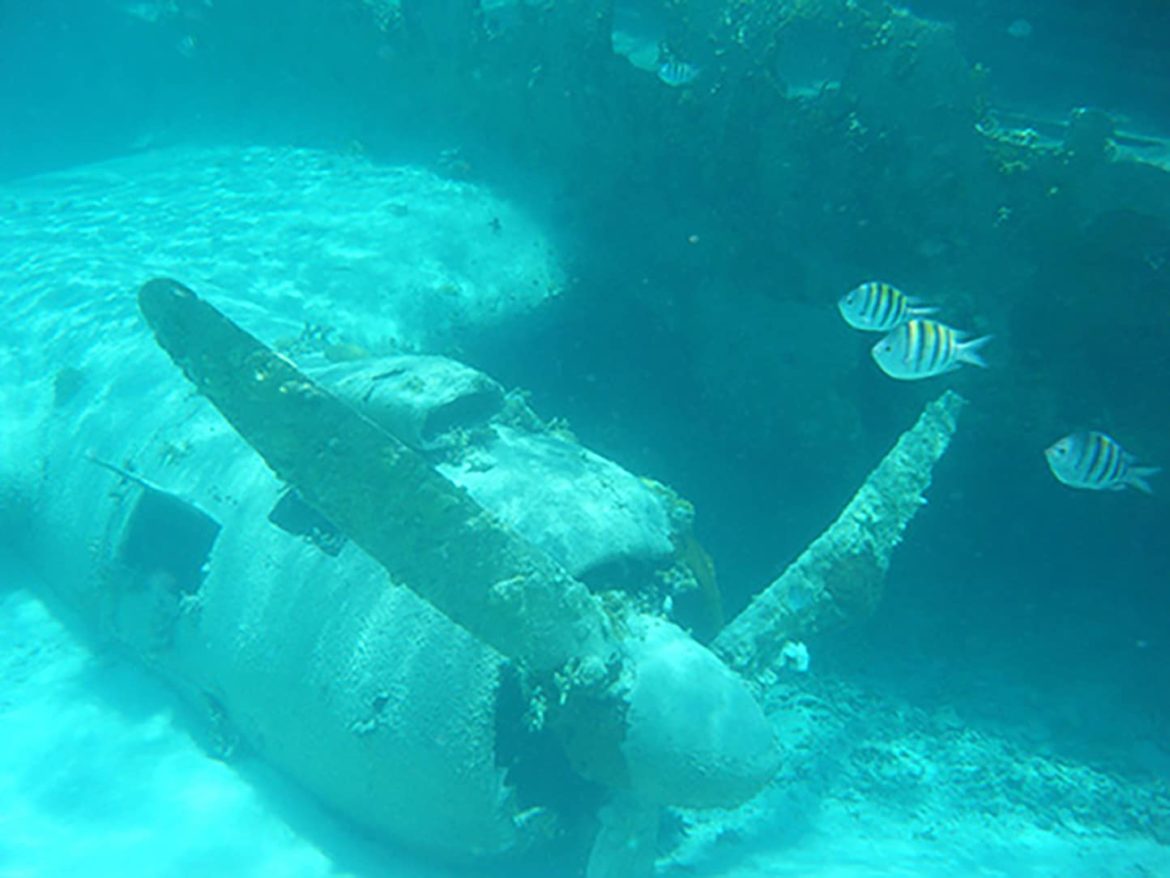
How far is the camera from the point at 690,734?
415 centimetres

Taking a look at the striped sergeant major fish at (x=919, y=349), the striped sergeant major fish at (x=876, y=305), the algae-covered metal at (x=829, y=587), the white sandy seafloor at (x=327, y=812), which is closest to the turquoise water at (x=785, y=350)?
the white sandy seafloor at (x=327, y=812)

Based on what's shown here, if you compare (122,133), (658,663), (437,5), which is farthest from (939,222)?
(122,133)

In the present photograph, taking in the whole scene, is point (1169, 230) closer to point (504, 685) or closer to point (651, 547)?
point (651, 547)

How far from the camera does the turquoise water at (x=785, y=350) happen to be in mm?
5730

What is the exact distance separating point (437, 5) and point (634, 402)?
28.9ft

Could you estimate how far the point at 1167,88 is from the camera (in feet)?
24.6

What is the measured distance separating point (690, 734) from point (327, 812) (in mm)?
3045

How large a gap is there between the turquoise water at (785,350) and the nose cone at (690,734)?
90 centimetres

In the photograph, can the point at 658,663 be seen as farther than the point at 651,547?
No

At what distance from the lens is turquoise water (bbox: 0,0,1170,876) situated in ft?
18.8

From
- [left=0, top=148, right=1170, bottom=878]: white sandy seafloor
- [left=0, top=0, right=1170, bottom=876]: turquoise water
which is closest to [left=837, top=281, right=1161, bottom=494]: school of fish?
[left=0, top=0, right=1170, bottom=876]: turquoise water

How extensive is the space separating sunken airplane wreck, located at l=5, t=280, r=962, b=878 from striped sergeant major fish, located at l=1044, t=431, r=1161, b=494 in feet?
3.92

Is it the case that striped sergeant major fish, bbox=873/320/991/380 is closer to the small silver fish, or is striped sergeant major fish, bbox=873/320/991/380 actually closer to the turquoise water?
the turquoise water

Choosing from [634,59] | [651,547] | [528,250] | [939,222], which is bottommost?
[651,547]
